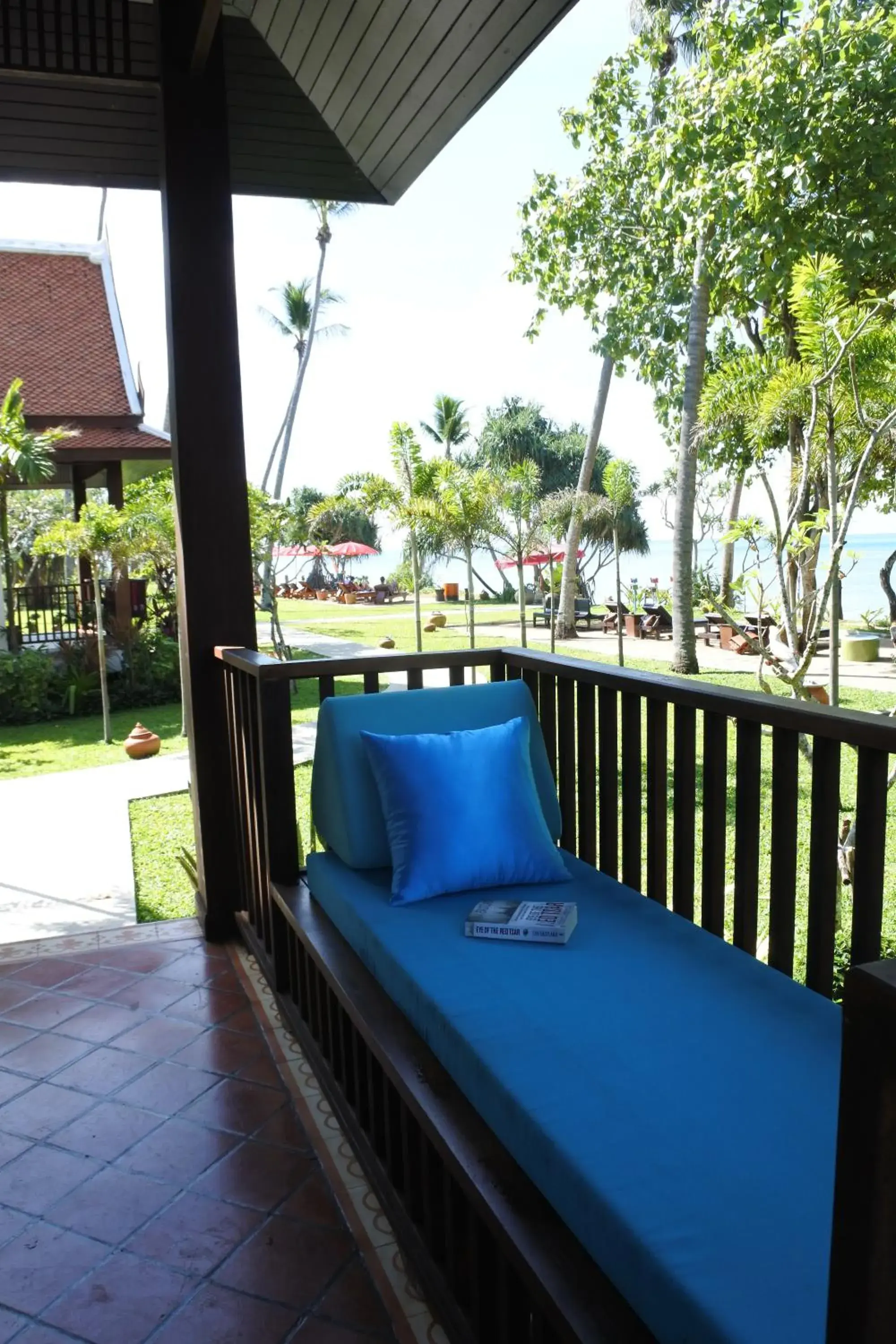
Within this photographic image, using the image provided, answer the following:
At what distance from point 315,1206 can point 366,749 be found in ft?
3.25

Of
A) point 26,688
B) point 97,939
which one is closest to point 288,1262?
point 97,939

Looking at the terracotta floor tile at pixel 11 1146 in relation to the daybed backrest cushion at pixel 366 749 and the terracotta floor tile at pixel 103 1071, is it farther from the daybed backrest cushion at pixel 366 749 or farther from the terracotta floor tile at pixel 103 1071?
the daybed backrest cushion at pixel 366 749

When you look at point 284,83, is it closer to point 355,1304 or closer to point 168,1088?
point 168,1088

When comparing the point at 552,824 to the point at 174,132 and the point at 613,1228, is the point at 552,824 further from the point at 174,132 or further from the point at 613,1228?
the point at 174,132

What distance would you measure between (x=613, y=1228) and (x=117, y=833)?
16.7 feet

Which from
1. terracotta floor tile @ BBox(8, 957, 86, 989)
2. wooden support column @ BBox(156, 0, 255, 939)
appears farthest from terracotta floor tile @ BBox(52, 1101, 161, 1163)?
wooden support column @ BBox(156, 0, 255, 939)

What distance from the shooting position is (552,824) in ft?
8.33

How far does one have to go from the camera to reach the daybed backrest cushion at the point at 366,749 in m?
2.37

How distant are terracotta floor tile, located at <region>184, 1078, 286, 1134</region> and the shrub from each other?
918 centimetres

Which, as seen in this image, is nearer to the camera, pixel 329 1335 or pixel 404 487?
pixel 329 1335

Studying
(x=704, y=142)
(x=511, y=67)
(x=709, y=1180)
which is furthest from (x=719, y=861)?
(x=704, y=142)

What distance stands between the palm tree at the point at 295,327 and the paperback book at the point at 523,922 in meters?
22.2

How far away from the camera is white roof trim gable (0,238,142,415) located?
12344mm

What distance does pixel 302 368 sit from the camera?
24078 mm
